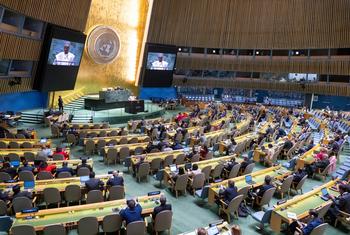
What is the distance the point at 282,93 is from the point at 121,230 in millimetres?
30740

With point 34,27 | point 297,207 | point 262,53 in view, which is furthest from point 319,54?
point 297,207

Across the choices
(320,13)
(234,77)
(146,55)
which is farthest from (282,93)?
(146,55)

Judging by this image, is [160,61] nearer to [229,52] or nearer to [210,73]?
[210,73]

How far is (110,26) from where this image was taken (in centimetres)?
2816

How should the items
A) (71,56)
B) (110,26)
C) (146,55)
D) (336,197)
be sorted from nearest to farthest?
1. (336,197)
2. (71,56)
3. (110,26)
4. (146,55)

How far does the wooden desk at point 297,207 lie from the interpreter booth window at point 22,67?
17.5m

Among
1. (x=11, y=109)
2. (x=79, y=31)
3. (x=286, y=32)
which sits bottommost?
(x=11, y=109)

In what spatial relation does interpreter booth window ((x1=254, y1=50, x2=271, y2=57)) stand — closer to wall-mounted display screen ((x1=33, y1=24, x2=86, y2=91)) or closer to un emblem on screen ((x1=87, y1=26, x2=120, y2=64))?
un emblem on screen ((x1=87, y1=26, x2=120, y2=64))

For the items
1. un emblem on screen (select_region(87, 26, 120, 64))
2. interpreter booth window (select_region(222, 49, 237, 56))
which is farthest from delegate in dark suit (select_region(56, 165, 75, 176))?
interpreter booth window (select_region(222, 49, 237, 56))

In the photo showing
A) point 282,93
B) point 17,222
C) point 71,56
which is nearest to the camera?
point 17,222

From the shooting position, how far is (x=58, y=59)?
20.7 metres

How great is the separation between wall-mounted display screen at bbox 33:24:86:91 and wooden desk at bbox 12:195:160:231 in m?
15.2

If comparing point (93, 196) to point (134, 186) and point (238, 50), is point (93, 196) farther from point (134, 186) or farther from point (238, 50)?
point (238, 50)

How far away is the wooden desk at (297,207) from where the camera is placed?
7.47 meters
